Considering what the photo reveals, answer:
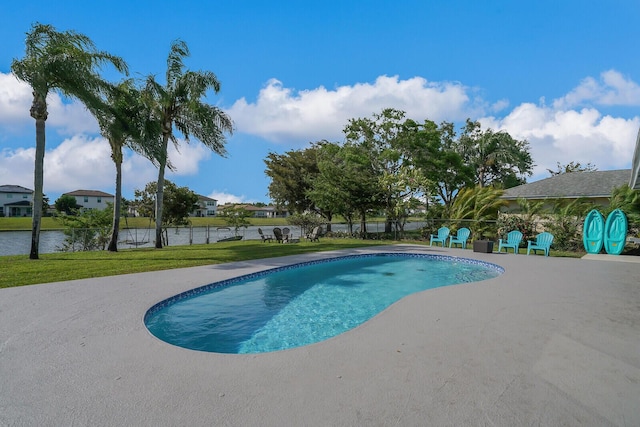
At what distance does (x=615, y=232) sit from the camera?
13.3 meters

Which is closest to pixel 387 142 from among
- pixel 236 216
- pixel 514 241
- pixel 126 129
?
pixel 514 241

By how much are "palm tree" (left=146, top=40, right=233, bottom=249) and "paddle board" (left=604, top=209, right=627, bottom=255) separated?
15909mm

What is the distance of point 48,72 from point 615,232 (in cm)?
2006

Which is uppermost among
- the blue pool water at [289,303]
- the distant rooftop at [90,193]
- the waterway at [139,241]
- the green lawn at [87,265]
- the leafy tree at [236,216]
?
the distant rooftop at [90,193]

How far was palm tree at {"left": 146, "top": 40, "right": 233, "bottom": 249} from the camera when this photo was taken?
14781mm

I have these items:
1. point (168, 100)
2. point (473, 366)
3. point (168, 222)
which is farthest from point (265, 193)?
point (473, 366)

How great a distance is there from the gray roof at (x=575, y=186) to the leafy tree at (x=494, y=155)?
1018cm

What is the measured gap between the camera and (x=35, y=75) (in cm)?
1017

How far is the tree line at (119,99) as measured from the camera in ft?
34.3

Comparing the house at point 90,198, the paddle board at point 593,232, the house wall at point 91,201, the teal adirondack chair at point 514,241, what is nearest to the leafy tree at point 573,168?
the paddle board at point 593,232

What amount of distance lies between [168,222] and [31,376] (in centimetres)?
2074

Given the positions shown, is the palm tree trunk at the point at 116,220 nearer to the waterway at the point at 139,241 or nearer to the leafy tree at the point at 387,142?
the waterway at the point at 139,241

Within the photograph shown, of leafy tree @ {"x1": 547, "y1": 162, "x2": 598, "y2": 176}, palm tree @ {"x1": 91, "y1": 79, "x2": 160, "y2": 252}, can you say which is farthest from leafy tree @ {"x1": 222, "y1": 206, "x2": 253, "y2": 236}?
leafy tree @ {"x1": 547, "y1": 162, "x2": 598, "y2": 176}

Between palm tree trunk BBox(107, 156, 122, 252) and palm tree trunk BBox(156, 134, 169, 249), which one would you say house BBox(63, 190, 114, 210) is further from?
palm tree trunk BBox(107, 156, 122, 252)
